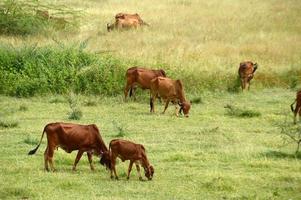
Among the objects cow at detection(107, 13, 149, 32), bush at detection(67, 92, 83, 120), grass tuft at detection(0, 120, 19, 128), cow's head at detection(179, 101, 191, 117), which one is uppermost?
cow at detection(107, 13, 149, 32)

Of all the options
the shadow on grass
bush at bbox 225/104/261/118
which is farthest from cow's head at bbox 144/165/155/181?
bush at bbox 225/104/261/118

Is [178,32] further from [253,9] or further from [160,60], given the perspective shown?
[253,9]

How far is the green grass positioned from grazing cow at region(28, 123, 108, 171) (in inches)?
Result: 14.7

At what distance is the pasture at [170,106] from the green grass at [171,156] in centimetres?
2

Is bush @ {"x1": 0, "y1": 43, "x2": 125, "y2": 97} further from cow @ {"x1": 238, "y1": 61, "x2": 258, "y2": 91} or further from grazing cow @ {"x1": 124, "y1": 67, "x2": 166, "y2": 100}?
cow @ {"x1": 238, "y1": 61, "x2": 258, "y2": 91}

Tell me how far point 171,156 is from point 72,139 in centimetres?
208

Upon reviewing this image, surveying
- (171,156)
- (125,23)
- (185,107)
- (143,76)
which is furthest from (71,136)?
(125,23)

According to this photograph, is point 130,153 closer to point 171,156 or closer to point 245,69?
point 171,156

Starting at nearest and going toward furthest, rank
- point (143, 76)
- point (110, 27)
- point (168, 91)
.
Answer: point (168, 91)
point (143, 76)
point (110, 27)

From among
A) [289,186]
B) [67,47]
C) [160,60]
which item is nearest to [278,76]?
[160,60]

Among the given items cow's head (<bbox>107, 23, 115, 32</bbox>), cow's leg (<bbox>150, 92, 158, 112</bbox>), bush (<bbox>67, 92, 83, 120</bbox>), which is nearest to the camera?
bush (<bbox>67, 92, 83, 120</bbox>)

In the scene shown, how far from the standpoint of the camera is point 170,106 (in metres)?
19.2

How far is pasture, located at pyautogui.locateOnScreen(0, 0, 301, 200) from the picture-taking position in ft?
37.6

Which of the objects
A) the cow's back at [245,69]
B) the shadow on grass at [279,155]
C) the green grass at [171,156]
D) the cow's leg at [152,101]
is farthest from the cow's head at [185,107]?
the shadow on grass at [279,155]
